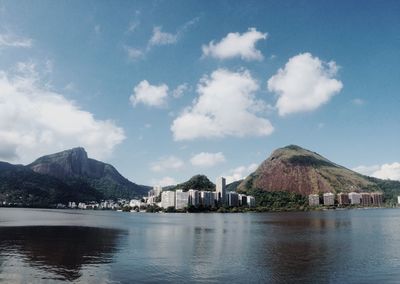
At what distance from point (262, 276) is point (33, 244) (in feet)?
162

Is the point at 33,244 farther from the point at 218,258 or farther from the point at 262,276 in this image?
the point at 262,276

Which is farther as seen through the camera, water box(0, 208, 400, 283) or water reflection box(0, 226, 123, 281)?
water reflection box(0, 226, 123, 281)

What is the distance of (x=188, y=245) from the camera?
74125 mm

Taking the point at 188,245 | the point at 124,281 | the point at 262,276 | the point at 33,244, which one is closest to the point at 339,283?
the point at 262,276

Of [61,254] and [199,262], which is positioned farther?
[61,254]

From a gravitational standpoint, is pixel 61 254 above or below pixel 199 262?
above

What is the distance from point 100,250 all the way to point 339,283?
41232 mm

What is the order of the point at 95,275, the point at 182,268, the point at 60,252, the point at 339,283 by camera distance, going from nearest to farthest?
1. the point at 339,283
2. the point at 95,275
3. the point at 182,268
4. the point at 60,252

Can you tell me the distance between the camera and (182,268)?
48281mm

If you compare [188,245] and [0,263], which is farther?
[188,245]

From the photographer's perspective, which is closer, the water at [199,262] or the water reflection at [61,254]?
the water at [199,262]

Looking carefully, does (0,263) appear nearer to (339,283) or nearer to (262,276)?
(262,276)

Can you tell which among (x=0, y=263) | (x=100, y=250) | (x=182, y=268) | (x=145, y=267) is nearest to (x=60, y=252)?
(x=100, y=250)

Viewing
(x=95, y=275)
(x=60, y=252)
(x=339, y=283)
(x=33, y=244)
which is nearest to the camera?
(x=339, y=283)
